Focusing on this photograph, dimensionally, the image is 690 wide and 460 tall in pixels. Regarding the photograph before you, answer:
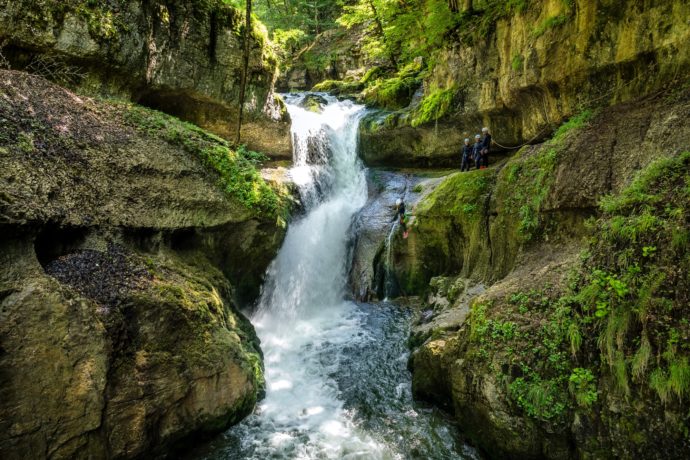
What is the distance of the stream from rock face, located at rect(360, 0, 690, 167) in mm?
5158

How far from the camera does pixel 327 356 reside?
30.6 feet

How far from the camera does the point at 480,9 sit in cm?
1282

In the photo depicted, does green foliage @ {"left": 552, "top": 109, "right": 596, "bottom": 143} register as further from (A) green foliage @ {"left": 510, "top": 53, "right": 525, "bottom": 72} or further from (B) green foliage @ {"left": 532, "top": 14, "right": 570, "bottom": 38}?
(A) green foliage @ {"left": 510, "top": 53, "right": 525, "bottom": 72}

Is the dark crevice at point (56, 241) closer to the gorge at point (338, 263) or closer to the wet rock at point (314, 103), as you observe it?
the gorge at point (338, 263)

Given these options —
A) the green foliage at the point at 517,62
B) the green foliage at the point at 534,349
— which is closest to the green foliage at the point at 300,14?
the green foliage at the point at 517,62

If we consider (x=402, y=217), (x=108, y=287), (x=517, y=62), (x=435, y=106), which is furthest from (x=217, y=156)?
(x=435, y=106)

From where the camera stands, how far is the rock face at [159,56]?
8.02 m

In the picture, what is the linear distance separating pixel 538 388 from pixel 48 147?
8.38 metres

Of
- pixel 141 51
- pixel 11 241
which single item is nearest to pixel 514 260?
pixel 11 241

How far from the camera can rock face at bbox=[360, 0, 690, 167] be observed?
291 inches

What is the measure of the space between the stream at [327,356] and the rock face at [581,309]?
756 millimetres

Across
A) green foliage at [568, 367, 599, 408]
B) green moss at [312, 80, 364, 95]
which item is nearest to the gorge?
green foliage at [568, 367, 599, 408]

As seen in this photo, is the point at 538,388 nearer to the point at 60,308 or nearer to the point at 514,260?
the point at 514,260

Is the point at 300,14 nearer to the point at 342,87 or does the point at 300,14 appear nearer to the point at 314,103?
the point at 342,87
